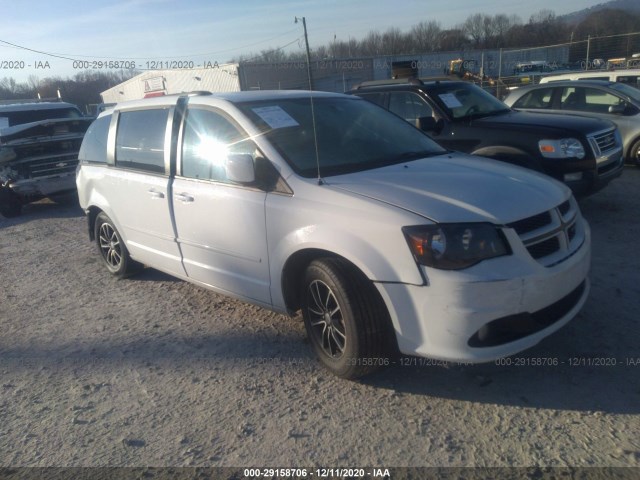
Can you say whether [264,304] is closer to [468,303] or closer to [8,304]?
[468,303]

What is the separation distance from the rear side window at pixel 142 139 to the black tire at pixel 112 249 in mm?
793

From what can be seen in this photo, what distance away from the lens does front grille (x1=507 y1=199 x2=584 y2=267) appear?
2.80 meters

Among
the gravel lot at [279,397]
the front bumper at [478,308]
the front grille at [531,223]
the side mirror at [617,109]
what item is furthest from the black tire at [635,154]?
the front bumper at [478,308]

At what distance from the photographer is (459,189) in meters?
3.02

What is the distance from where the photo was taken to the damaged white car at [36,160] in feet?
29.6

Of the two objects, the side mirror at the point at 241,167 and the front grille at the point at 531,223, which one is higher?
the side mirror at the point at 241,167

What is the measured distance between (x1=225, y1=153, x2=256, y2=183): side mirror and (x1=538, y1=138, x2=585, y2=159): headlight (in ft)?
12.9

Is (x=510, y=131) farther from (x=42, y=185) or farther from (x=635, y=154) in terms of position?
(x=42, y=185)

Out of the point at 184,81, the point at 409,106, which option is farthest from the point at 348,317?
the point at 184,81

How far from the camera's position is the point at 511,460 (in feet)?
7.97

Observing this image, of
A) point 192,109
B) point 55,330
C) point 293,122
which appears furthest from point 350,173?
point 55,330

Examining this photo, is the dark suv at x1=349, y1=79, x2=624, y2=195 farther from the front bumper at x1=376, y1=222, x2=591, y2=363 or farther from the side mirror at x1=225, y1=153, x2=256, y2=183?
the front bumper at x1=376, y1=222, x2=591, y2=363

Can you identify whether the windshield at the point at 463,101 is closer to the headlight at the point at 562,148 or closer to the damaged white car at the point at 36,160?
the headlight at the point at 562,148

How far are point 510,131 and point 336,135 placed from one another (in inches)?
123
